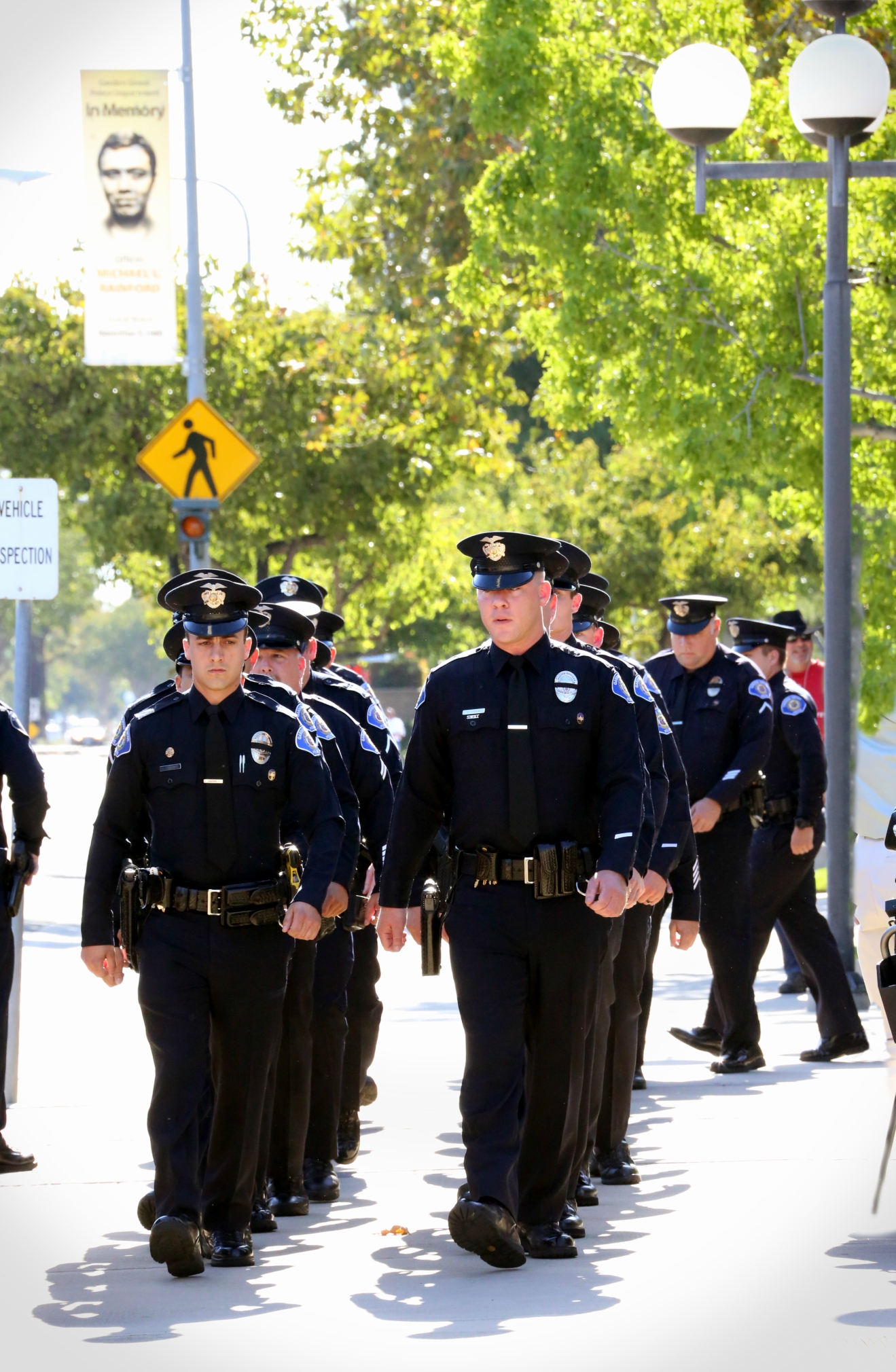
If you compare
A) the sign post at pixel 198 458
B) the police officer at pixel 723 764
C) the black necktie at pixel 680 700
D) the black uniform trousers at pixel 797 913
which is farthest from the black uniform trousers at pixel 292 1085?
the sign post at pixel 198 458

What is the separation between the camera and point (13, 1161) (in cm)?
822

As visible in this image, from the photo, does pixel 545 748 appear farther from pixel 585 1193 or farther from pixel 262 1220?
pixel 262 1220

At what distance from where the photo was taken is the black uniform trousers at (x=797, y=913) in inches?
420

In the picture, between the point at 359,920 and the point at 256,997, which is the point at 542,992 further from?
the point at 359,920

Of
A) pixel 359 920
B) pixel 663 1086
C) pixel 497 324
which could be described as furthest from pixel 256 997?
pixel 497 324

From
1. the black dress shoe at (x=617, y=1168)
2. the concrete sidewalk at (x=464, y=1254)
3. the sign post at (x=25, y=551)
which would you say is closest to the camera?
the concrete sidewalk at (x=464, y=1254)

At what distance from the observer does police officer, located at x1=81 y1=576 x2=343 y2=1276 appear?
6.64 meters

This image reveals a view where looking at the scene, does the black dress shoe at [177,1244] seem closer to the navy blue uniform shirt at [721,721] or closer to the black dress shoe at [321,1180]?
the black dress shoe at [321,1180]

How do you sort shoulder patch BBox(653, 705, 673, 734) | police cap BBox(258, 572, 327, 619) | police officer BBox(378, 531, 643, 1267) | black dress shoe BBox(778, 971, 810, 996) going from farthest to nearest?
1. black dress shoe BBox(778, 971, 810, 996)
2. police cap BBox(258, 572, 327, 619)
3. shoulder patch BBox(653, 705, 673, 734)
4. police officer BBox(378, 531, 643, 1267)

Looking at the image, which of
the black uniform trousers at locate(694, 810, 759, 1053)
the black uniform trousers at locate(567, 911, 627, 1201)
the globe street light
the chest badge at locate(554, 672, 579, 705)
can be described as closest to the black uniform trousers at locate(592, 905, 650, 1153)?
the black uniform trousers at locate(567, 911, 627, 1201)

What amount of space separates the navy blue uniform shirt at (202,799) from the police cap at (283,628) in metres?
1.11

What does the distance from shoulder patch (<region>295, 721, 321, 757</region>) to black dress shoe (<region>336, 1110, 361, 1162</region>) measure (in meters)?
2.00

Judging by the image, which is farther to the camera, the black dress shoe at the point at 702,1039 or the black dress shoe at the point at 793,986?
the black dress shoe at the point at 793,986

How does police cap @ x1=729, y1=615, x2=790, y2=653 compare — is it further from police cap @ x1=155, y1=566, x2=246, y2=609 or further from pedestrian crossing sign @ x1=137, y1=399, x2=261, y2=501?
pedestrian crossing sign @ x1=137, y1=399, x2=261, y2=501
